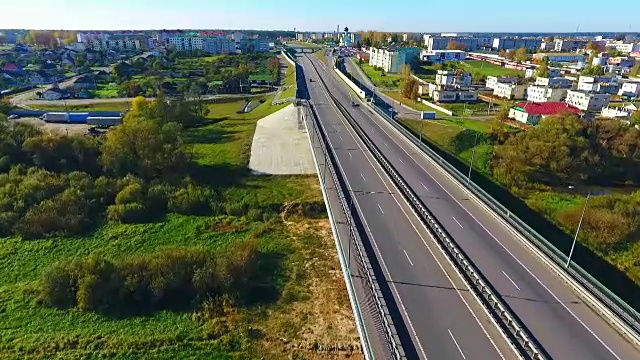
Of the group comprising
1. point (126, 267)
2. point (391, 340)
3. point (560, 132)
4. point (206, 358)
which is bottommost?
point (206, 358)

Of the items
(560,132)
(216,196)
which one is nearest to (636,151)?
(560,132)

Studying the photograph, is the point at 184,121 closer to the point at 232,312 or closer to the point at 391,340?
the point at 232,312

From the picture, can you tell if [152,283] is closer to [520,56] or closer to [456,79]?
[456,79]

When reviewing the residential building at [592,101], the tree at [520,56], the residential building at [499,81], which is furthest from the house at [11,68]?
the tree at [520,56]

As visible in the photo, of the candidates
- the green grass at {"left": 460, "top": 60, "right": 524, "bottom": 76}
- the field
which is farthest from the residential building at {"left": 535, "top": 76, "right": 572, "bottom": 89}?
the field

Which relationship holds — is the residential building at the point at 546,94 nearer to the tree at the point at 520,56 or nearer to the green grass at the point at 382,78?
the green grass at the point at 382,78

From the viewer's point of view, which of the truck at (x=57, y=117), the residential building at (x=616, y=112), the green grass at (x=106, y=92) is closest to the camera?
the residential building at (x=616, y=112)

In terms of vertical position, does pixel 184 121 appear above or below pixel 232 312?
above

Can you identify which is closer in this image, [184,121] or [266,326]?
[266,326]
